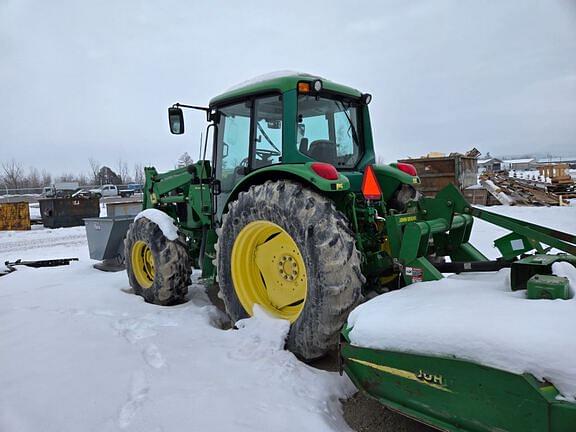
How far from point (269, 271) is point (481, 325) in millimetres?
1955

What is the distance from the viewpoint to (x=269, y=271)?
3.62 m

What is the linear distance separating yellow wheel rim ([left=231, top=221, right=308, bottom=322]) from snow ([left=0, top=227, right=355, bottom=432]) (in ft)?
0.76

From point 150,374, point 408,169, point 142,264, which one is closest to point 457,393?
point 150,374

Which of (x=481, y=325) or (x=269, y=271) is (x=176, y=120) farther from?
(x=481, y=325)

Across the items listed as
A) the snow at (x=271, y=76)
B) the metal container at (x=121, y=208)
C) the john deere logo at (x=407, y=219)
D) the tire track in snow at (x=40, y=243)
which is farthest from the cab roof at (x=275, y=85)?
the tire track in snow at (x=40, y=243)

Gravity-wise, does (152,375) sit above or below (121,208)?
below

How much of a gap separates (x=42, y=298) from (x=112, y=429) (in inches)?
124

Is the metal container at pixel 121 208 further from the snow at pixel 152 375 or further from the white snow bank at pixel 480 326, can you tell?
the white snow bank at pixel 480 326

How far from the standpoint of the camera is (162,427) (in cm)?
222

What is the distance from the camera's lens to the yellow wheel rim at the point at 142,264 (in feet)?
16.6

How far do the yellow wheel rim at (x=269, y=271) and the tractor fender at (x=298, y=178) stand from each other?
42 cm

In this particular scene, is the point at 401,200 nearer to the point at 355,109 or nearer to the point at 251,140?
the point at 355,109

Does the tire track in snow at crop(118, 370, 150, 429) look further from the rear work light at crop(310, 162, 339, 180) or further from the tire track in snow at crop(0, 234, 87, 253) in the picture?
the tire track in snow at crop(0, 234, 87, 253)

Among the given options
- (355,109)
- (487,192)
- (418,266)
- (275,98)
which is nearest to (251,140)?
(275,98)
